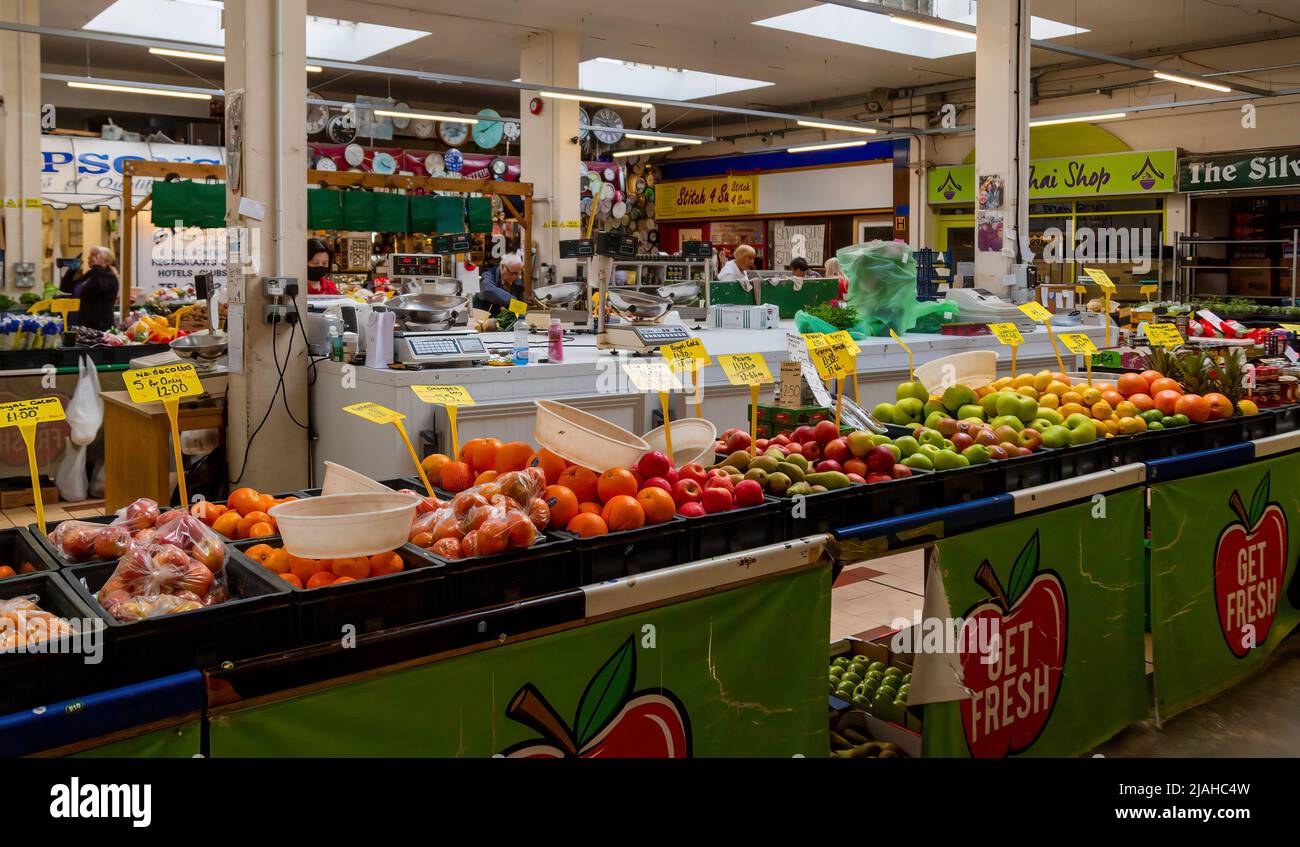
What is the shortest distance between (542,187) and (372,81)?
17.2 ft

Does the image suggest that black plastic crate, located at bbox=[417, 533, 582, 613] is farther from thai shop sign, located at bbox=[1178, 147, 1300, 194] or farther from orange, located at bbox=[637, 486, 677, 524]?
thai shop sign, located at bbox=[1178, 147, 1300, 194]

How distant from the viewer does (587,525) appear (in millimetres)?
2355

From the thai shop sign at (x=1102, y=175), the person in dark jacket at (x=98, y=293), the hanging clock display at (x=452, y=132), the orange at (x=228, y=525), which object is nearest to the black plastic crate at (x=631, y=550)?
the orange at (x=228, y=525)

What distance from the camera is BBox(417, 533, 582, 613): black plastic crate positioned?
6.98 ft

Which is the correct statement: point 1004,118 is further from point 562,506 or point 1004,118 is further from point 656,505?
point 562,506

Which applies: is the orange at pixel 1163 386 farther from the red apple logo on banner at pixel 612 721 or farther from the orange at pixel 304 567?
the orange at pixel 304 567

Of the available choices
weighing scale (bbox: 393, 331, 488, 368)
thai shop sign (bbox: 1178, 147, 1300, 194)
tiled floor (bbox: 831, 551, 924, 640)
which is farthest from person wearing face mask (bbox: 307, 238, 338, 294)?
thai shop sign (bbox: 1178, 147, 1300, 194)

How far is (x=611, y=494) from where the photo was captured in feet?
8.21

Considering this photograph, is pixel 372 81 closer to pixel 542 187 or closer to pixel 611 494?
pixel 542 187

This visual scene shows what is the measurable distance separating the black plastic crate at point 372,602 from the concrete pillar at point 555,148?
10.7m

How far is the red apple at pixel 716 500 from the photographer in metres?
2.60

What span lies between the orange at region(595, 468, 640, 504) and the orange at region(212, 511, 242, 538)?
33.2 inches
